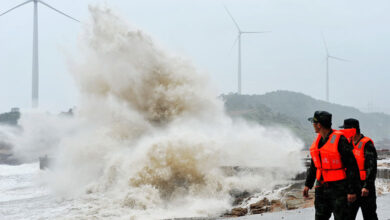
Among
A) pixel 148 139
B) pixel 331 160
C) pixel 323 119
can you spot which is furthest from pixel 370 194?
pixel 148 139

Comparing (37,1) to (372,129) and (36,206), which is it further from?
(372,129)

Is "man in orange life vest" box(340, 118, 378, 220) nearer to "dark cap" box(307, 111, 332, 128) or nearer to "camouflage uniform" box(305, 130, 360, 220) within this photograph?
"camouflage uniform" box(305, 130, 360, 220)

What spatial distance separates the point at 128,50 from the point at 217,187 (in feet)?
29.5

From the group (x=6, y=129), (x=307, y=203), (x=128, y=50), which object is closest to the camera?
(x=307, y=203)

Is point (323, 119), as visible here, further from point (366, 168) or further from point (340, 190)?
point (366, 168)

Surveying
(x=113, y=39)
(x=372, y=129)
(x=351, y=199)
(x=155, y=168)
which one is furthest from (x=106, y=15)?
(x=372, y=129)

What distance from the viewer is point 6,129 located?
62.1m

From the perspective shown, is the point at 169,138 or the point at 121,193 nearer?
the point at 121,193

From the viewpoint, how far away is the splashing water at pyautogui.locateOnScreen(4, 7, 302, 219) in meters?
13.7

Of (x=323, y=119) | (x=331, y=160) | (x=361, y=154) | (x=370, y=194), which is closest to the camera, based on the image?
(x=331, y=160)

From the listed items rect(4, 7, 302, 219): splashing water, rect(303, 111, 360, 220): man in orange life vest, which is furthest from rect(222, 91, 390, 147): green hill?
rect(303, 111, 360, 220): man in orange life vest

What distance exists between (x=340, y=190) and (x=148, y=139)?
39.7 ft

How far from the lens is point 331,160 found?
3.93m

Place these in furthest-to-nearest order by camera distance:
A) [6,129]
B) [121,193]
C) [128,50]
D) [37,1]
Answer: [6,129] < [37,1] < [128,50] < [121,193]
